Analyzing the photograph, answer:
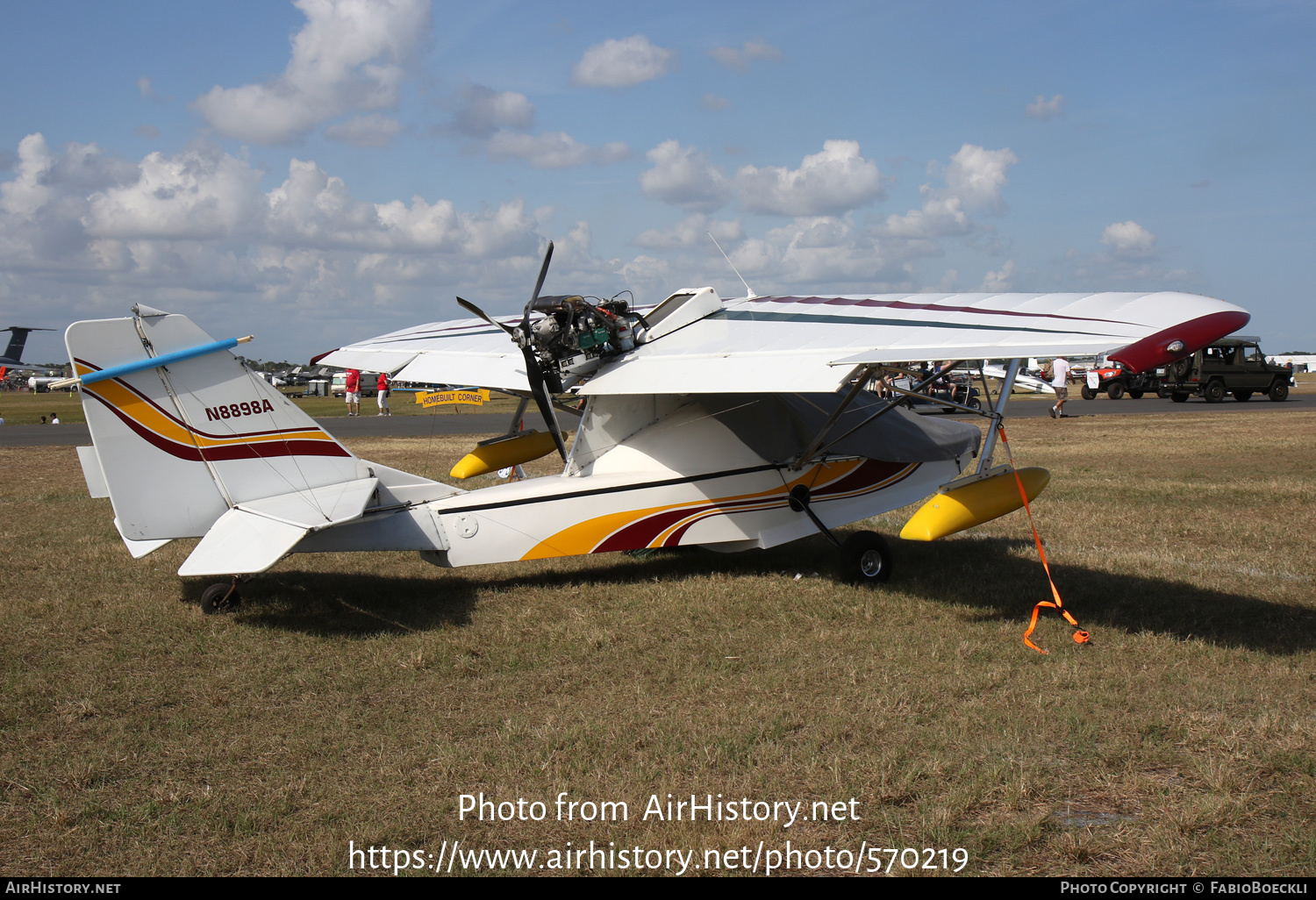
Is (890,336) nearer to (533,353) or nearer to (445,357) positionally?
(533,353)

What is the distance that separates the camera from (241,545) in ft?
19.1

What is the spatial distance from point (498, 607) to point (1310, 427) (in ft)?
72.2

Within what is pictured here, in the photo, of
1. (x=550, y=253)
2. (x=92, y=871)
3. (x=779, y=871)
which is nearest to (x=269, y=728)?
(x=92, y=871)

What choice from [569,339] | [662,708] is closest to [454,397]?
[569,339]

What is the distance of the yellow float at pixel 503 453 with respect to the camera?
938 cm

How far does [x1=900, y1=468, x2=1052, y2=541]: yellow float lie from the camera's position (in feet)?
20.4

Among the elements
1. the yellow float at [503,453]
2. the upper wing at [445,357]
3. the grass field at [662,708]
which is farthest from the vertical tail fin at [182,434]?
the yellow float at [503,453]

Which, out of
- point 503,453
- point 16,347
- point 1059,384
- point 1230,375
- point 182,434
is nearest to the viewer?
point 182,434

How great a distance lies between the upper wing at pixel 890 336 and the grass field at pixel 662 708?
70.8 inches

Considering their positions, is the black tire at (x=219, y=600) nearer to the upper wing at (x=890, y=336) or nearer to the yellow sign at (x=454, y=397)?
the upper wing at (x=890, y=336)

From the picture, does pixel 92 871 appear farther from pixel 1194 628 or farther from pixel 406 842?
pixel 1194 628

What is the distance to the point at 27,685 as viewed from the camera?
16.7 feet

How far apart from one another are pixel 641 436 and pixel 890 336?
226 cm

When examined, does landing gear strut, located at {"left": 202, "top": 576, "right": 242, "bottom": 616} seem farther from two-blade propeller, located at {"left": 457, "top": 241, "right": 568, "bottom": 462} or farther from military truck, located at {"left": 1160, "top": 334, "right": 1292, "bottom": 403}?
military truck, located at {"left": 1160, "top": 334, "right": 1292, "bottom": 403}
